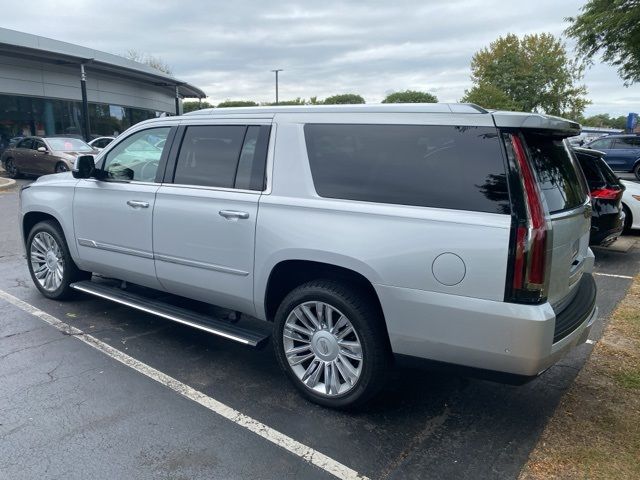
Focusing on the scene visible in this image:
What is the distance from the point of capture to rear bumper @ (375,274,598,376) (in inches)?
106

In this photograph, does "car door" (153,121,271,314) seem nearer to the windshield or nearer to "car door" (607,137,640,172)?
the windshield

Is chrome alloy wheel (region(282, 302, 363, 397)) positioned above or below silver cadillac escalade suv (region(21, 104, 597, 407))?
below

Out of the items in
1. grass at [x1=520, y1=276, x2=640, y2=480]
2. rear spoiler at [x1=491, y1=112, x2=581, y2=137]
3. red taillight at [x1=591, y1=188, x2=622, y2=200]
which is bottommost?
grass at [x1=520, y1=276, x2=640, y2=480]

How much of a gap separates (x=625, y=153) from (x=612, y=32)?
17.4ft

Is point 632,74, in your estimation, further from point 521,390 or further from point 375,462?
point 375,462

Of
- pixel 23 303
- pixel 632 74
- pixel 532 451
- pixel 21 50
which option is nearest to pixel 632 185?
pixel 532 451

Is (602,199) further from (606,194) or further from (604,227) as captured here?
(604,227)

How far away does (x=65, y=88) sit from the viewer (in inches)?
1034

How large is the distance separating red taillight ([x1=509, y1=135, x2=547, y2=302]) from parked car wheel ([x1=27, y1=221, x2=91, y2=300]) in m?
4.32

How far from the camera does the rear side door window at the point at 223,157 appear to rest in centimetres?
374

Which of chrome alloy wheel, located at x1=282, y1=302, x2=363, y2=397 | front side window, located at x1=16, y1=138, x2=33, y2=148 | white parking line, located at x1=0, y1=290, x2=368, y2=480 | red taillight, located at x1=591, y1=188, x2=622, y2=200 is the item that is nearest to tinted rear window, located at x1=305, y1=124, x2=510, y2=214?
chrome alloy wheel, located at x1=282, y1=302, x2=363, y2=397

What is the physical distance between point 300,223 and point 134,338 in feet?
7.05

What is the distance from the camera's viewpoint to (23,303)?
213 inches

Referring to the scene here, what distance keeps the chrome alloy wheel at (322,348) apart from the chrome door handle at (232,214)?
0.74m
